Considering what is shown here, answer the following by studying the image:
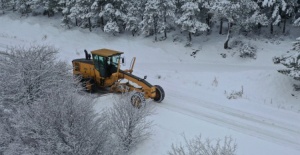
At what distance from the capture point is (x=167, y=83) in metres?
19.8

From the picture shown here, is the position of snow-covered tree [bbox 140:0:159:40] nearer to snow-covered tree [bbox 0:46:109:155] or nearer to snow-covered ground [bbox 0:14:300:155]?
snow-covered ground [bbox 0:14:300:155]

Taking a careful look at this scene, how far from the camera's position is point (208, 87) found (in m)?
19.6

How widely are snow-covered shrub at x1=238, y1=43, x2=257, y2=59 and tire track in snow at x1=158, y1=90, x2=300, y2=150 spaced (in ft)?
36.9

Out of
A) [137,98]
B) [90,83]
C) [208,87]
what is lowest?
[208,87]

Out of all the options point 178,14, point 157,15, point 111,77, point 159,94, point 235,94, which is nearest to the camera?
point 159,94

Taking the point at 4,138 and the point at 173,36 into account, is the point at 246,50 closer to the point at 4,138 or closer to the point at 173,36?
the point at 173,36

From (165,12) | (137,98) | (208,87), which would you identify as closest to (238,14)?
(165,12)

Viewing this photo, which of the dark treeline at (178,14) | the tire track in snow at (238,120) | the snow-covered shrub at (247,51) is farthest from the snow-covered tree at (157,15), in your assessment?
the tire track in snow at (238,120)

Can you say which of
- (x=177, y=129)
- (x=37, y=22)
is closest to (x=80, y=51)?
(x=37, y=22)

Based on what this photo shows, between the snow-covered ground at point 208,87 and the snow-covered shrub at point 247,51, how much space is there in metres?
0.49

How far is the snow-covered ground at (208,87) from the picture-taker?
13453 millimetres

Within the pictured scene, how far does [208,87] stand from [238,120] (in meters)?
5.07

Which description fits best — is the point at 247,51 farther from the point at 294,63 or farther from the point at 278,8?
the point at 294,63

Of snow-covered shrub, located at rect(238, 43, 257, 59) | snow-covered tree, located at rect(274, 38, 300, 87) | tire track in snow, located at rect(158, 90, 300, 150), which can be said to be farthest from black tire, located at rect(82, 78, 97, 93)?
snow-covered shrub, located at rect(238, 43, 257, 59)
